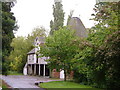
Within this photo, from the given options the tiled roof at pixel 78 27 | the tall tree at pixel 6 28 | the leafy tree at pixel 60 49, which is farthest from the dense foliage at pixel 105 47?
the tiled roof at pixel 78 27

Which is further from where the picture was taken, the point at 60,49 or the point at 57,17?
the point at 57,17

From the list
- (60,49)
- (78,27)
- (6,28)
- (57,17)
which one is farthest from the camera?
(57,17)

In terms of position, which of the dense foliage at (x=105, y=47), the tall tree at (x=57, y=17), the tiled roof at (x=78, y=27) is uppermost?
the tall tree at (x=57, y=17)

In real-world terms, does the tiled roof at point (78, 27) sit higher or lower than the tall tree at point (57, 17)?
lower

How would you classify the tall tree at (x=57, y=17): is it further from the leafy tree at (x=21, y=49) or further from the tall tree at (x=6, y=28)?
the tall tree at (x=6, y=28)

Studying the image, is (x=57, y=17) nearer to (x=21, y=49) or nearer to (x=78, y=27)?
(x=21, y=49)

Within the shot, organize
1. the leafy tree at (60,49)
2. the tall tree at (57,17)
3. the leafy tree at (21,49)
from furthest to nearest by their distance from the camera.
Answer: the tall tree at (57,17), the leafy tree at (21,49), the leafy tree at (60,49)

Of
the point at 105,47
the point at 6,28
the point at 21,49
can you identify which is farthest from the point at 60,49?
the point at 21,49

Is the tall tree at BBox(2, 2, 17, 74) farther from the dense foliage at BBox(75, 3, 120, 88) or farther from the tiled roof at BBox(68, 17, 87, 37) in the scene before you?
the tiled roof at BBox(68, 17, 87, 37)

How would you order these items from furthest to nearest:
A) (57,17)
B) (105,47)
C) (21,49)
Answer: (57,17) < (21,49) < (105,47)

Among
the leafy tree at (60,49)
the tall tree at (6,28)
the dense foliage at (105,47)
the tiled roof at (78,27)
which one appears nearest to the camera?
the dense foliage at (105,47)

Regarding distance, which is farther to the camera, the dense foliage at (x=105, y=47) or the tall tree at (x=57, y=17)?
the tall tree at (x=57, y=17)

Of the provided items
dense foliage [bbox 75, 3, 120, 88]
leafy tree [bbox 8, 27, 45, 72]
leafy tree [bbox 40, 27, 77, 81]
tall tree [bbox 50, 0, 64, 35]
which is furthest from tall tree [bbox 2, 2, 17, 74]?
tall tree [bbox 50, 0, 64, 35]

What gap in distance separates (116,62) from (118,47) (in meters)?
0.90
